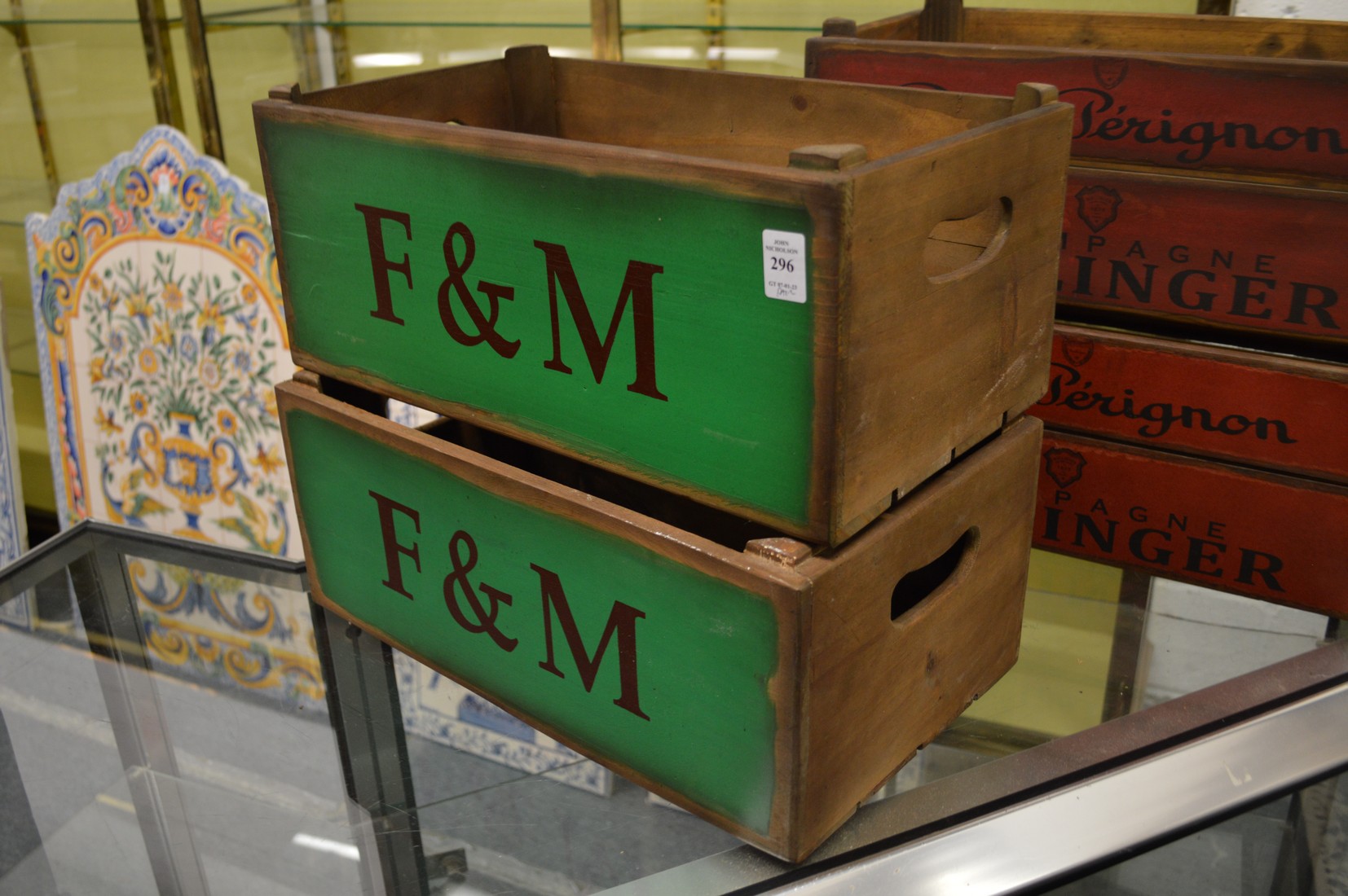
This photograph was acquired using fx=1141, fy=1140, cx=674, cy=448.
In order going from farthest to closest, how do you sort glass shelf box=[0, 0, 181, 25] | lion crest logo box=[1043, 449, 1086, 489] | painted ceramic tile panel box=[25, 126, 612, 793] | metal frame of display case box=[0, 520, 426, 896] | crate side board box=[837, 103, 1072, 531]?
glass shelf box=[0, 0, 181, 25] < painted ceramic tile panel box=[25, 126, 612, 793] < lion crest logo box=[1043, 449, 1086, 489] < metal frame of display case box=[0, 520, 426, 896] < crate side board box=[837, 103, 1072, 531]

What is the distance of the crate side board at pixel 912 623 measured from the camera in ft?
2.19

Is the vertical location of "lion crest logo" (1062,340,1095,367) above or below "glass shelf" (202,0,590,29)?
below

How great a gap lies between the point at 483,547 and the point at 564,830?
215 mm

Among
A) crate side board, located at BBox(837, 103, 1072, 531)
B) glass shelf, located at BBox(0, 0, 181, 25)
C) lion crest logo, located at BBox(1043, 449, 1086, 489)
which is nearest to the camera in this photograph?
crate side board, located at BBox(837, 103, 1072, 531)

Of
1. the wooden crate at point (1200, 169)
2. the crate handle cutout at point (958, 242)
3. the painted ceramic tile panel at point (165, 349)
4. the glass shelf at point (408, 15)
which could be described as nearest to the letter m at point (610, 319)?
the crate handle cutout at point (958, 242)

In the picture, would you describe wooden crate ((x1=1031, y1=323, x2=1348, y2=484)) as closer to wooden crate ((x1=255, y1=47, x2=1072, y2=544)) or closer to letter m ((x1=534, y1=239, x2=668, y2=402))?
wooden crate ((x1=255, y1=47, x2=1072, y2=544))

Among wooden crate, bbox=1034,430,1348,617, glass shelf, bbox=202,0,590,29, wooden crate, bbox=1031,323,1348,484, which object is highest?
glass shelf, bbox=202,0,590,29

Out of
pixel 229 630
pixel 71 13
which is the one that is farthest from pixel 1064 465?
pixel 71 13

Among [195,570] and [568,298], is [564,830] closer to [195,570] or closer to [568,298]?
[568,298]

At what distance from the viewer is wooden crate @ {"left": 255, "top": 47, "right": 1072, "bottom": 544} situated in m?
0.61

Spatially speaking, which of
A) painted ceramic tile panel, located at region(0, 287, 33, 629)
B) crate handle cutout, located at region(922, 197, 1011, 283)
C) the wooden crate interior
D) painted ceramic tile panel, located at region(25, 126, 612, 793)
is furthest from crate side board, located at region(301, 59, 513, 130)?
painted ceramic tile panel, located at region(0, 287, 33, 629)

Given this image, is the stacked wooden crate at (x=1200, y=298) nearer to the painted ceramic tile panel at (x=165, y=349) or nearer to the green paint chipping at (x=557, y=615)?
the green paint chipping at (x=557, y=615)

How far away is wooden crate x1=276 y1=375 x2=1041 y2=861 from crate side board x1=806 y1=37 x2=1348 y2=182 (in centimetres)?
32

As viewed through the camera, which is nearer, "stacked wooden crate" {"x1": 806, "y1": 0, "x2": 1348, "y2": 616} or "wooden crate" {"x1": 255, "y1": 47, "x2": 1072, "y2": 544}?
"wooden crate" {"x1": 255, "y1": 47, "x2": 1072, "y2": 544}
